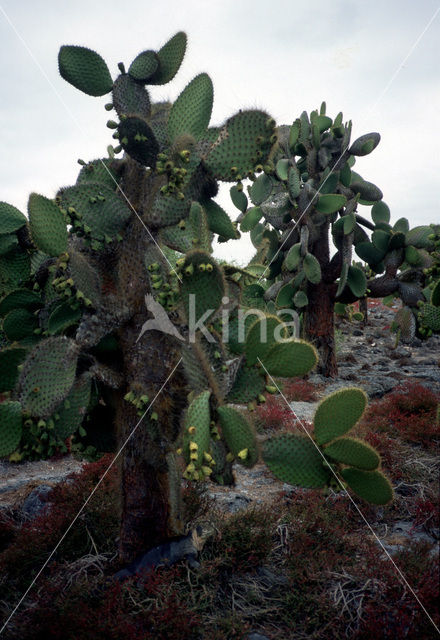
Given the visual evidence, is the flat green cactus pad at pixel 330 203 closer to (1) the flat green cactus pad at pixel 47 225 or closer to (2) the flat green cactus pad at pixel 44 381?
(1) the flat green cactus pad at pixel 47 225

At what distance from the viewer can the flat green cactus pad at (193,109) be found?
2.93 metres

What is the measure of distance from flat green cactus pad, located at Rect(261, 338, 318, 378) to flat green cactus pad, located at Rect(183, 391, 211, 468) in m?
0.48

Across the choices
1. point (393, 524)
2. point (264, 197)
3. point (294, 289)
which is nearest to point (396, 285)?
point (294, 289)

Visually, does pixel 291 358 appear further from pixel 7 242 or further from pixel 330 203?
pixel 330 203

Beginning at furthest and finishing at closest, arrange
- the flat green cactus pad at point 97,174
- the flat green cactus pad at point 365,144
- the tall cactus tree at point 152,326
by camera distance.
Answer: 1. the flat green cactus pad at point 365,144
2. the flat green cactus pad at point 97,174
3. the tall cactus tree at point 152,326

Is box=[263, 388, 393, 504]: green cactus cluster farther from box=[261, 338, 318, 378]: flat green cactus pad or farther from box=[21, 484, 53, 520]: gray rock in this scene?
box=[21, 484, 53, 520]: gray rock

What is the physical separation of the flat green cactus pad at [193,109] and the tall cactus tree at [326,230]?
4822 millimetres

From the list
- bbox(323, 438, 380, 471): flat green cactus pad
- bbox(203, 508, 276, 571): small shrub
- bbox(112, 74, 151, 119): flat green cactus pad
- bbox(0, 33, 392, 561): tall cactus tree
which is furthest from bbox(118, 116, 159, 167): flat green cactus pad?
bbox(203, 508, 276, 571): small shrub

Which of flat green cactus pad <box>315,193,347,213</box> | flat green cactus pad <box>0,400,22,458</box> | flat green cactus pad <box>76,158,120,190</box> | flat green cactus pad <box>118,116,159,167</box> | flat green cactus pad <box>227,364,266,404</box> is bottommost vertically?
flat green cactus pad <box>0,400,22,458</box>

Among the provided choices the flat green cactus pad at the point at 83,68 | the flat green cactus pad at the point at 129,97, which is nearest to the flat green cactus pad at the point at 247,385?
the flat green cactus pad at the point at 129,97

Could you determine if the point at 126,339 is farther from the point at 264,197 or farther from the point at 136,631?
the point at 264,197

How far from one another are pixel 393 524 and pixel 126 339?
2.60m

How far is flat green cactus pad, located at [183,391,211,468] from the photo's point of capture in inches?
84.8

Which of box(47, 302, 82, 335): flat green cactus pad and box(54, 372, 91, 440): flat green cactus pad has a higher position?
box(47, 302, 82, 335): flat green cactus pad
